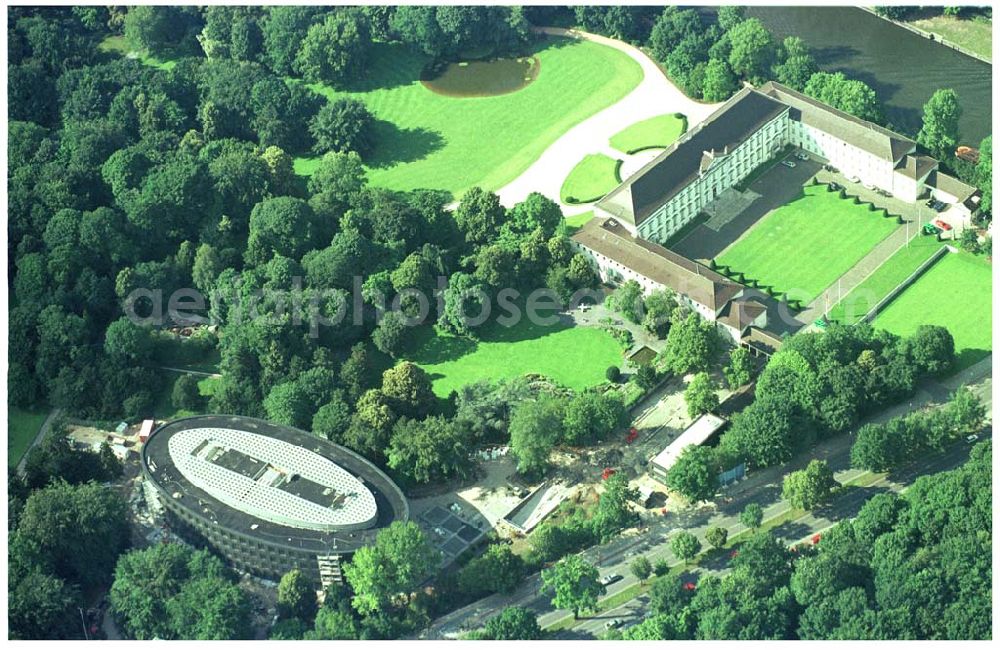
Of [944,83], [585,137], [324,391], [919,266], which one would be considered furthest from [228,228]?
→ [944,83]

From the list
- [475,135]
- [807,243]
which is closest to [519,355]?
[807,243]

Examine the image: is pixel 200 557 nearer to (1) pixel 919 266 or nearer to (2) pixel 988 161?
(1) pixel 919 266

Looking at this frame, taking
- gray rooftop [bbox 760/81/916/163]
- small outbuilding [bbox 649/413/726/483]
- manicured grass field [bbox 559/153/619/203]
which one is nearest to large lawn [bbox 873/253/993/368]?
gray rooftop [bbox 760/81/916/163]

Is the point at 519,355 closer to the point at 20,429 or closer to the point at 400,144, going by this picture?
the point at 400,144

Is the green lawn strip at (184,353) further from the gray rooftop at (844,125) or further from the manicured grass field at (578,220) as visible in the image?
the gray rooftop at (844,125)

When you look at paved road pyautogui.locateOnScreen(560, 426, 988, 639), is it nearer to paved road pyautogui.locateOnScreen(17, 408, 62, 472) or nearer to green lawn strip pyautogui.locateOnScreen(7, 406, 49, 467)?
paved road pyautogui.locateOnScreen(17, 408, 62, 472)
